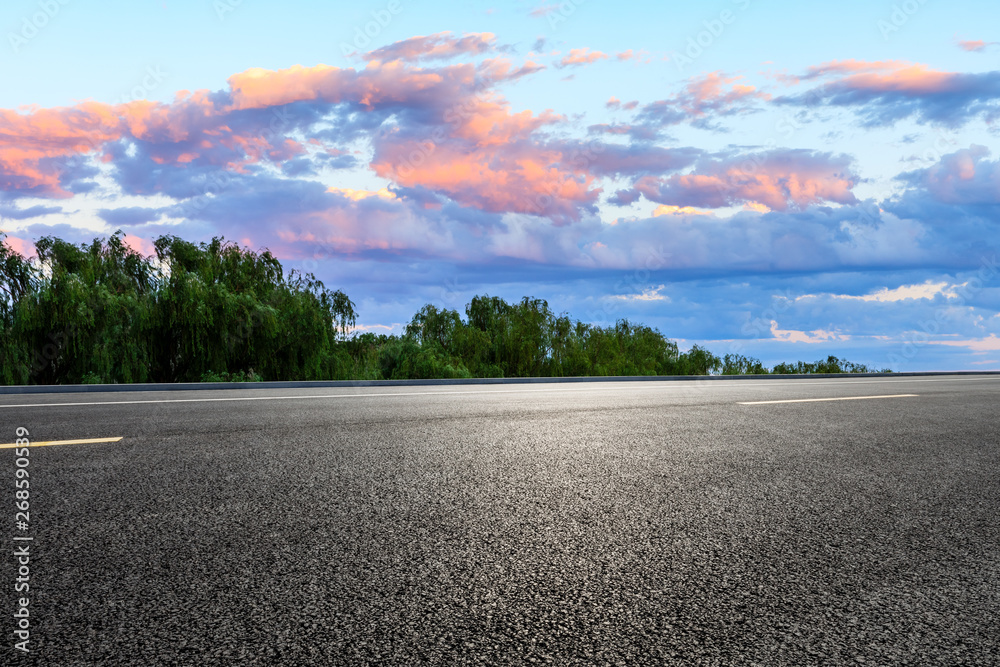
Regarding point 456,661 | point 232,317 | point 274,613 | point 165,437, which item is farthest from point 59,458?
point 232,317

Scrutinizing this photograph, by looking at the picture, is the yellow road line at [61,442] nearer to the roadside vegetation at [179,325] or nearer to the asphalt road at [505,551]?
the asphalt road at [505,551]

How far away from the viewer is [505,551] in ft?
9.57

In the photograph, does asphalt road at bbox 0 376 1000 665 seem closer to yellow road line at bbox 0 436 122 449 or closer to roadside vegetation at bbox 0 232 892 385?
yellow road line at bbox 0 436 122 449

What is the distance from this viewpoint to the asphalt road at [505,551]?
2.13 meters

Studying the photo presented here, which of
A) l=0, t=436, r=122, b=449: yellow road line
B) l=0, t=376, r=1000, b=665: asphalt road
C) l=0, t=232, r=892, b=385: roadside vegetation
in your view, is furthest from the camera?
l=0, t=232, r=892, b=385: roadside vegetation

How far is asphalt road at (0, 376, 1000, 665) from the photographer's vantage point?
213 cm

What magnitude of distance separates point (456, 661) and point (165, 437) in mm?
4844

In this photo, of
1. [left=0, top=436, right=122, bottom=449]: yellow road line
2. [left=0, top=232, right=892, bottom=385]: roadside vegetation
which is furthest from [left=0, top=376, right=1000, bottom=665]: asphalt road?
[left=0, top=232, right=892, bottom=385]: roadside vegetation

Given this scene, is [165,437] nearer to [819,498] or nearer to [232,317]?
[819,498]

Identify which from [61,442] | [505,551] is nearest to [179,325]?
[61,442]

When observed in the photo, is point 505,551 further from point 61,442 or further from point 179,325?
point 179,325

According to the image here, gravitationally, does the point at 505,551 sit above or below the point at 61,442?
below

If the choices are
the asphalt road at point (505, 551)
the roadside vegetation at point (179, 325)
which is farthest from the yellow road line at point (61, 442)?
the roadside vegetation at point (179, 325)

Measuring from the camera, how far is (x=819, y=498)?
398cm
